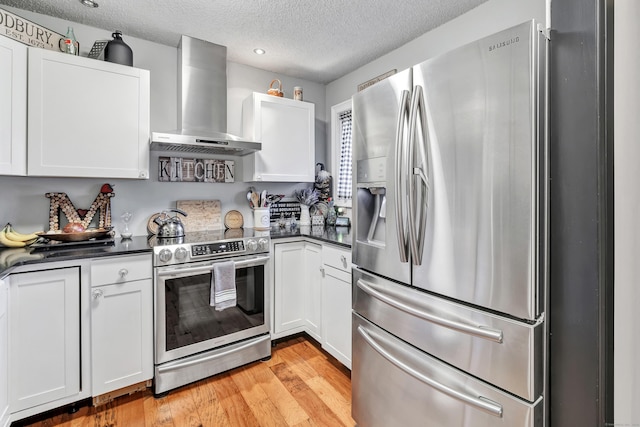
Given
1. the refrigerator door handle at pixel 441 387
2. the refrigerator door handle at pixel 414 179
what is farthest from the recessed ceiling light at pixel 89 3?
the refrigerator door handle at pixel 441 387

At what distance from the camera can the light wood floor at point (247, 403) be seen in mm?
1772

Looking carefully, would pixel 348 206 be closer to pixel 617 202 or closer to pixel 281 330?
pixel 281 330

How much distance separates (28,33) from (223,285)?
196cm

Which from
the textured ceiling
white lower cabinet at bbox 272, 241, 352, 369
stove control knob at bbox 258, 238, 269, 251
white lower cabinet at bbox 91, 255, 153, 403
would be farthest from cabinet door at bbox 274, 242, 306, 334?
the textured ceiling

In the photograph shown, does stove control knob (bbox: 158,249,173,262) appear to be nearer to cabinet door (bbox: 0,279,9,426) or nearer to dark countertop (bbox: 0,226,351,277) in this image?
dark countertop (bbox: 0,226,351,277)

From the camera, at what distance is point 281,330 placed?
256 centimetres

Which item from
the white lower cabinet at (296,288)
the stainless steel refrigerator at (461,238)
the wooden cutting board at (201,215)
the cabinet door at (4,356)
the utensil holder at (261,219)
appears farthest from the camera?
the utensil holder at (261,219)

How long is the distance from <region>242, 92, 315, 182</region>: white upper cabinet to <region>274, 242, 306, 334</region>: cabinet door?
69 cm

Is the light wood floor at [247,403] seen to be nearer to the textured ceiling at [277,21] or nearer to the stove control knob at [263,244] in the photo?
the stove control knob at [263,244]

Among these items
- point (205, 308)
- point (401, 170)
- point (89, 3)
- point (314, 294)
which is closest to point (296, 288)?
point (314, 294)

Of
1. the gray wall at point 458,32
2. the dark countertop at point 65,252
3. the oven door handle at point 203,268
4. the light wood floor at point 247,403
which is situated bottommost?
the light wood floor at point 247,403

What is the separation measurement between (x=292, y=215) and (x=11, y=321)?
2.14m

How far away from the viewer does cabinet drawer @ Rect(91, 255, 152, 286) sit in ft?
5.91

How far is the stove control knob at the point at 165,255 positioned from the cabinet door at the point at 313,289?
1052 millimetres
